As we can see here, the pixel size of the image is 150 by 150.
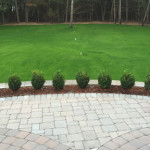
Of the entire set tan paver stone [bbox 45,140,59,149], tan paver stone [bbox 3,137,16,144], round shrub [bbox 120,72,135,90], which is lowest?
tan paver stone [bbox 45,140,59,149]

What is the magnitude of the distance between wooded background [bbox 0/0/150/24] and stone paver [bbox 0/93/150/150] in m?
20.8

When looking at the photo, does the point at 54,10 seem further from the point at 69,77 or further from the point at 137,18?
the point at 69,77

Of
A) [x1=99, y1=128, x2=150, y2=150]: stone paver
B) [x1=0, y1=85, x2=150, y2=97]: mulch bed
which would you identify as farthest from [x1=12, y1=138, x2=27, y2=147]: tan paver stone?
[x1=0, y1=85, x2=150, y2=97]: mulch bed

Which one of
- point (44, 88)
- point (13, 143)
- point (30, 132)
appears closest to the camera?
point (13, 143)

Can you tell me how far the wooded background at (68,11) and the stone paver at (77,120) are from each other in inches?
820

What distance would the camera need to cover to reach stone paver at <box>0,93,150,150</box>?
4.38 m

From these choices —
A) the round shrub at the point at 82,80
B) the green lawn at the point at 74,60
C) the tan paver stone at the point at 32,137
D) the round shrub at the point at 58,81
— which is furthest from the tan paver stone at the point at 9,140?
the green lawn at the point at 74,60

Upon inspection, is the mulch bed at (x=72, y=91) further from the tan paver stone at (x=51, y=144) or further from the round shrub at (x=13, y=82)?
the tan paver stone at (x=51, y=144)

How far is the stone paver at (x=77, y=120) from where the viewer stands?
4379mm

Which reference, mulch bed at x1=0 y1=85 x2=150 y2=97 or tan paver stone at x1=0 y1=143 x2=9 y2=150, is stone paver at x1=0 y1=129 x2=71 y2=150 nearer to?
tan paver stone at x1=0 y1=143 x2=9 y2=150

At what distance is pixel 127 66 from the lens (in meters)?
8.97

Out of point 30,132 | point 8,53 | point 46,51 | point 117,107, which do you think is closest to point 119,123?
point 117,107

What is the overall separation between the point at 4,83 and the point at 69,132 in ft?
11.7

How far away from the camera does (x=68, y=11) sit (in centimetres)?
2652
